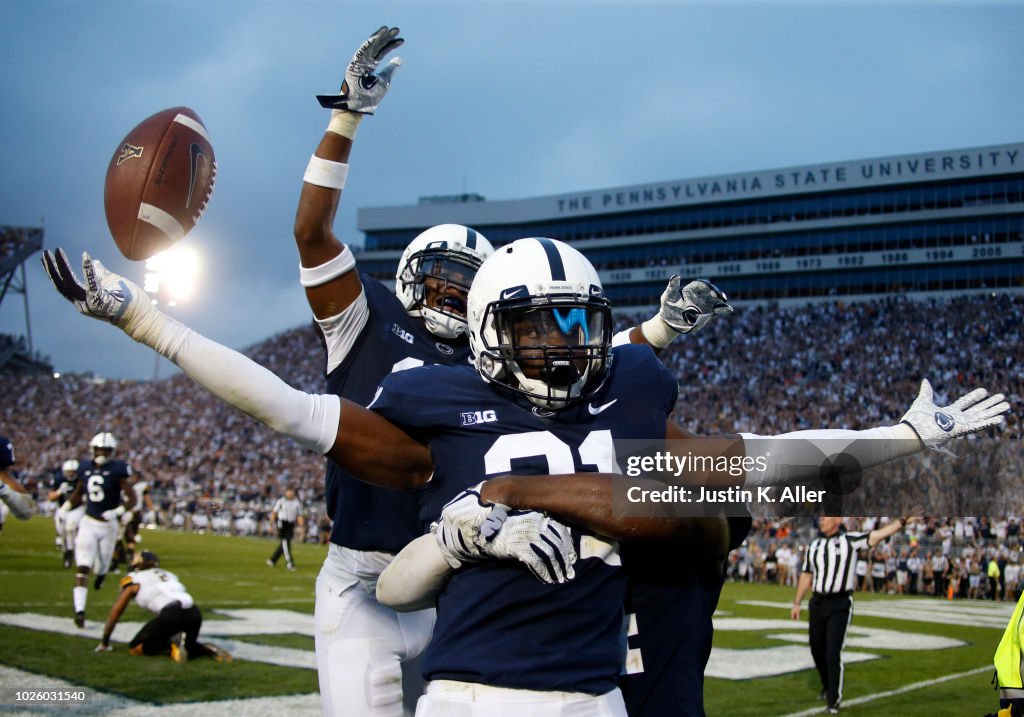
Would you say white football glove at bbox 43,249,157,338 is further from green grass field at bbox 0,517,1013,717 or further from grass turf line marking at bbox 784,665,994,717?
grass turf line marking at bbox 784,665,994,717

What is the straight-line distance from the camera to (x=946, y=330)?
3328cm

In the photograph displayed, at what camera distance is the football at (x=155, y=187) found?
389 cm

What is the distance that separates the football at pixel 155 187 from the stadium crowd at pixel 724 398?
17.4 m

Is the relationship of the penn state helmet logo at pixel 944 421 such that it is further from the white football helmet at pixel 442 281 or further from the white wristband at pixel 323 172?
the white wristband at pixel 323 172

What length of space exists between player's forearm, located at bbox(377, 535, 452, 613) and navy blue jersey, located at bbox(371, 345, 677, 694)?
0.13 ft

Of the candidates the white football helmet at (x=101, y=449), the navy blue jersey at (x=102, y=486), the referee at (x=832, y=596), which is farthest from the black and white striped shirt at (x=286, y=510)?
the referee at (x=832, y=596)

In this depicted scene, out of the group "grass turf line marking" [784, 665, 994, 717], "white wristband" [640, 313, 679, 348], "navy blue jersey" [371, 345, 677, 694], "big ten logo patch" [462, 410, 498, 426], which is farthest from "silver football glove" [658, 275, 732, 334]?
"grass turf line marking" [784, 665, 994, 717]

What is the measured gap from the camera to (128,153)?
4.11 m

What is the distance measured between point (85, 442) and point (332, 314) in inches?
1631

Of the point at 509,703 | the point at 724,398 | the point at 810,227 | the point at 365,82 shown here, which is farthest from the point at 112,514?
the point at 810,227

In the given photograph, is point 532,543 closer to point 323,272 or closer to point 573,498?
point 573,498

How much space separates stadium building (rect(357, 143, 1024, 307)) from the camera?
1527 inches

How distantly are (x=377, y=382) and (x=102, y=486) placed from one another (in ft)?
28.9

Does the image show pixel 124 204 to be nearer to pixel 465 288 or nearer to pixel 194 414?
pixel 465 288
